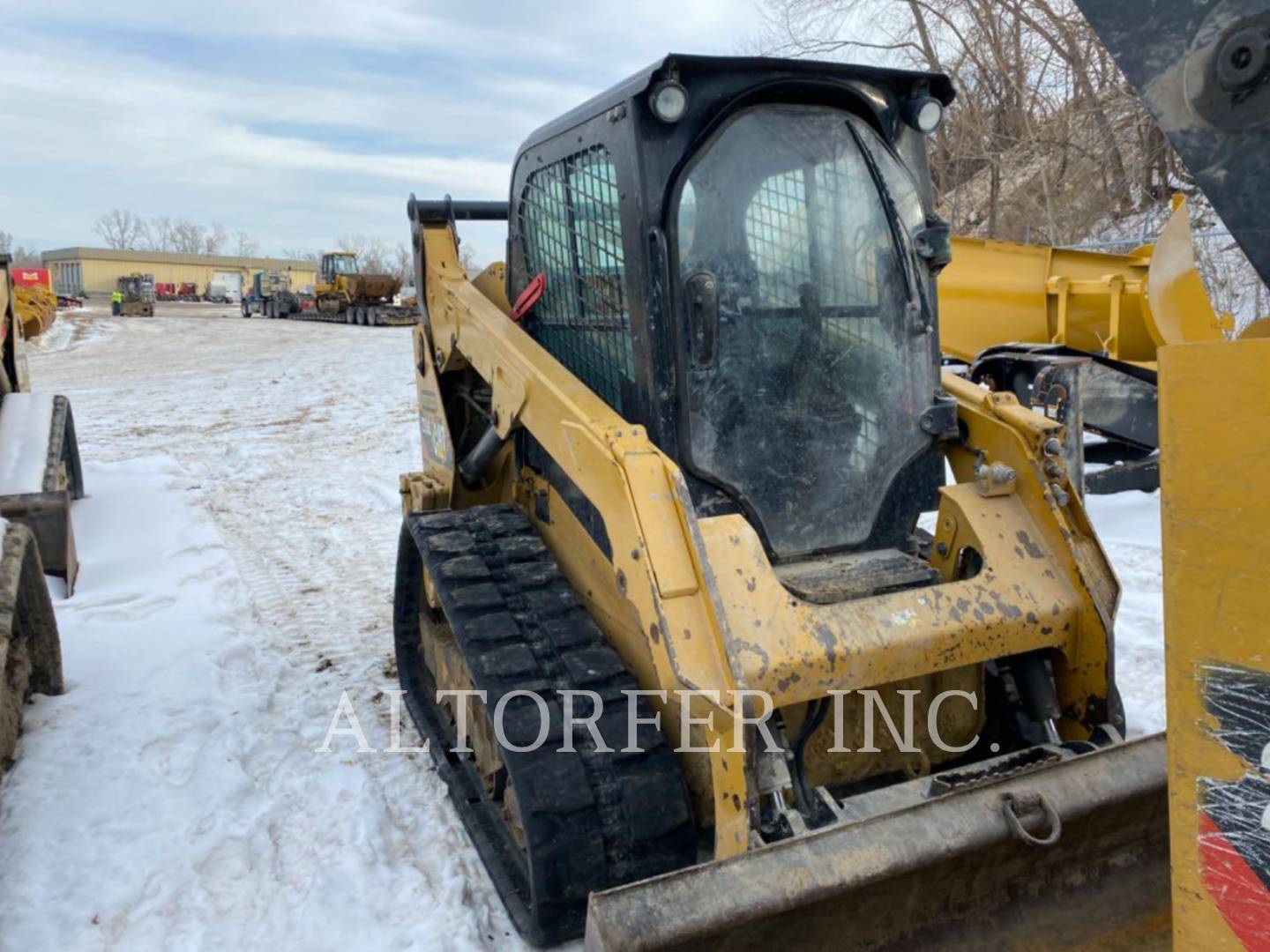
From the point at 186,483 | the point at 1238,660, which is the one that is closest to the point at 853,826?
the point at 1238,660

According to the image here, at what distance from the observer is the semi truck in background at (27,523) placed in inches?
144

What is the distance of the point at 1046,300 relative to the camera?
326 inches

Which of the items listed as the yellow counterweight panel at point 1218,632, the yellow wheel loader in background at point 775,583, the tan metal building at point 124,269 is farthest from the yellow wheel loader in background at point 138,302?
the yellow counterweight panel at point 1218,632

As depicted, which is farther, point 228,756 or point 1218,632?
point 228,756

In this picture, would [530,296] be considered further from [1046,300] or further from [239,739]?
[1046,300]

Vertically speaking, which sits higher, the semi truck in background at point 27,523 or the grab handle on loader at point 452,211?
the grab handle on loader at point 452,211

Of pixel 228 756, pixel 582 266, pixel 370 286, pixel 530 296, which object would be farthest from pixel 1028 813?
pixel 370 286

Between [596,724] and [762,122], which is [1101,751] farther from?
[762,122]

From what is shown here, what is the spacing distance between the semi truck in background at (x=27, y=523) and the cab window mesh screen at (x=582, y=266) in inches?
84.8

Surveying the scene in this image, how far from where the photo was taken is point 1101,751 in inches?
92.6

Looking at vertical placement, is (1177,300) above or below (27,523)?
above

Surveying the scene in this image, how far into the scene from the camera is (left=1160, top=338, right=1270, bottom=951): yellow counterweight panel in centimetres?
115

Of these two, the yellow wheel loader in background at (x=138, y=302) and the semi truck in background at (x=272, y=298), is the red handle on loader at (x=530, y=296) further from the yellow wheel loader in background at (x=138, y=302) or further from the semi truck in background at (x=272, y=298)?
the yellow wheel loader in background at (x=138, y=302)

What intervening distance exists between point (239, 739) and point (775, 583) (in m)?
2.35
